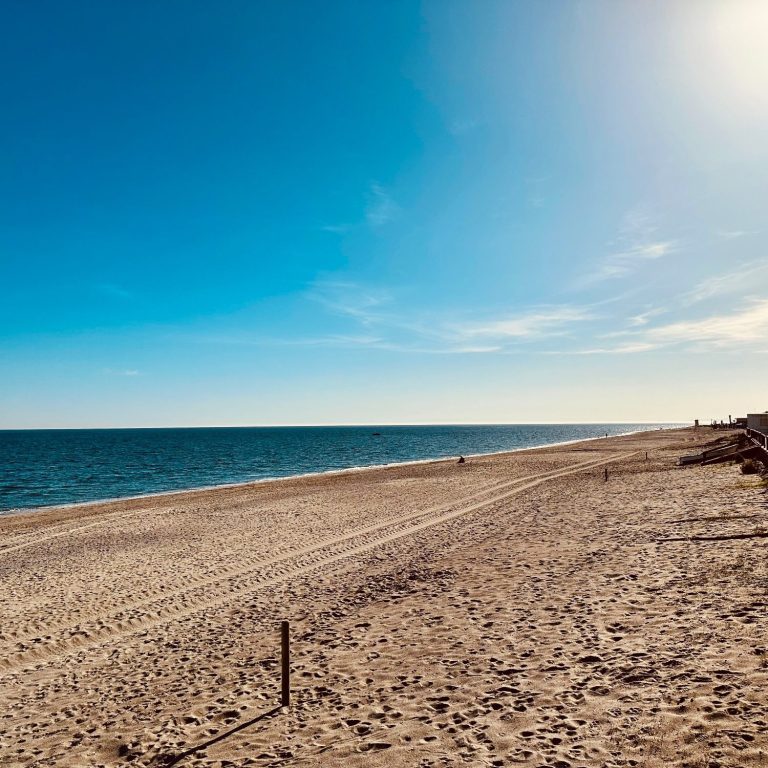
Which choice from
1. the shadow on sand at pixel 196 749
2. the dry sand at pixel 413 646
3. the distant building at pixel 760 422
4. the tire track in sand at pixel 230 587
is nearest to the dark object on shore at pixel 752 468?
the dry sand at pixel 413 646

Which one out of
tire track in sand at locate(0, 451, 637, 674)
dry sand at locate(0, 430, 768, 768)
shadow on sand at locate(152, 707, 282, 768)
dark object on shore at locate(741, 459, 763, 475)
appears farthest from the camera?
dark object on shore at locate(741, 459, 763, 475)

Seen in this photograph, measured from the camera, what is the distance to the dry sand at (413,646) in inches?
287

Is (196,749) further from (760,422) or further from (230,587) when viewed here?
(760,422)

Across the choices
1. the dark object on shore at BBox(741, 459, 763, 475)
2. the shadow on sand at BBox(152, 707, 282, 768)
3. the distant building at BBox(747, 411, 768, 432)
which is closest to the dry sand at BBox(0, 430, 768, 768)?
the shadow on sand at BBox(152, 707, 282, 768)

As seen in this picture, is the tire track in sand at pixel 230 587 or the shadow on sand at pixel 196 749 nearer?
the shadow on sand at pixel 196 749

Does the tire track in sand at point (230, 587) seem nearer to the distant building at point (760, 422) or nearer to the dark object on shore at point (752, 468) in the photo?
the dark object on shore at point (752, 468)

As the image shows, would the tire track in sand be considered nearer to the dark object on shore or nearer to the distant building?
the dark object on shore

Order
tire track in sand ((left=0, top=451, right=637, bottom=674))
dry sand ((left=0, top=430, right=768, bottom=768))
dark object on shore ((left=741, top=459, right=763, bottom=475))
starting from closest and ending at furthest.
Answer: dry sand ((left=0, top=430, right=768, bottom=768)), tire track in sand ((left=0, top=451, right=637, bottom=674)), dark object on shore ((left=741, top=459, right=763, bottom=475))

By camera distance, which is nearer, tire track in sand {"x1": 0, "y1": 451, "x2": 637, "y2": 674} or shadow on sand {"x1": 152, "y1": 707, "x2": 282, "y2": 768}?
shadow on sand {"x1": 152, "y1": 707, "x2": 282, "y2": 768}

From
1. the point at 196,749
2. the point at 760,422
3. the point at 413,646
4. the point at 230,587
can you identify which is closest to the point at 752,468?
the point at 760,422

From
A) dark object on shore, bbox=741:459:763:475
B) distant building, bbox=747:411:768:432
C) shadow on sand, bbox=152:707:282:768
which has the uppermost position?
distant building, bbox=747:411:768:432

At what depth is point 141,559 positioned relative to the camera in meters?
21.4

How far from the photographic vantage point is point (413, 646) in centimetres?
1059

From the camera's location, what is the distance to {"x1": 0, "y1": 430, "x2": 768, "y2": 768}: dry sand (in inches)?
287
